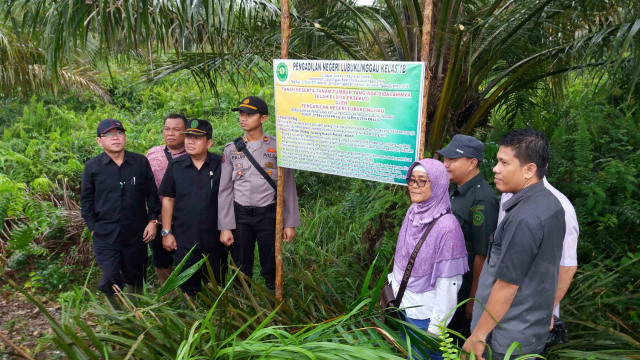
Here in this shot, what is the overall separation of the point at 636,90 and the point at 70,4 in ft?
15.3

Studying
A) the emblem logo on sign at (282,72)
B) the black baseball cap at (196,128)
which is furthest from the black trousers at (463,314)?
the black baseball cap at (196,128)

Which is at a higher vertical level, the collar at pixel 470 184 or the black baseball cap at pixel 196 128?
the black baseball cap at pixel 196 128

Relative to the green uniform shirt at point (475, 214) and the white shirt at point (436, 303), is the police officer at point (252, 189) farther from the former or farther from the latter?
the white shirt at point (436, 303)

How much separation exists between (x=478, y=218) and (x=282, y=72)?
61.1 inches

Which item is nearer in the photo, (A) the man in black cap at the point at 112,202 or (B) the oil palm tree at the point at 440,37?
(B) the oil palm tree at the point at 440,37

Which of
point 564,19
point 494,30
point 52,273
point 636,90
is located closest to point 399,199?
point 494,30

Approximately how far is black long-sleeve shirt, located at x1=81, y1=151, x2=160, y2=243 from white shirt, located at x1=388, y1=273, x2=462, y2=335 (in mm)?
2411

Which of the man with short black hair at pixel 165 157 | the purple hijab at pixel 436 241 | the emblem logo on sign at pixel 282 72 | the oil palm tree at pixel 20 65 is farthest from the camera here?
the oil palm tree at pixel 20 65

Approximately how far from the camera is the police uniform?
3635 millimetres

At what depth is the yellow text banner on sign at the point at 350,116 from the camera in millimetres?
2697

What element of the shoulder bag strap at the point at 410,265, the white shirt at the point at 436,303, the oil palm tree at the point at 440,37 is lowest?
the white shirt at the point at 436,303

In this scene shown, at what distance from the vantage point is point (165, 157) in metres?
4.32

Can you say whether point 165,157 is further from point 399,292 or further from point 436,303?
point 436,303

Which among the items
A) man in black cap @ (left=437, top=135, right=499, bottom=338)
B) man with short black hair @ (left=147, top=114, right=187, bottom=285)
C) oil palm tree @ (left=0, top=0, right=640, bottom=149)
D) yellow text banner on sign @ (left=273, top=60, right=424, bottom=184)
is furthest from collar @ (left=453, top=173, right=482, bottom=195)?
man with short black hair @ (left=147, top=114, right=187, bottom=285)
